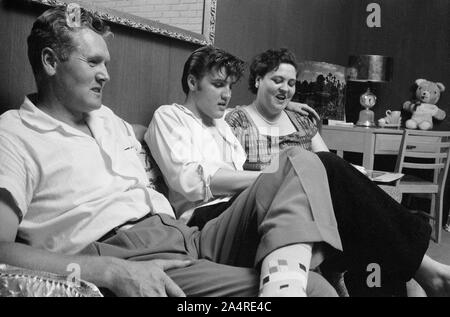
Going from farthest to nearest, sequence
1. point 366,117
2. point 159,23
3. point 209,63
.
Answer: point 366,117, point 159,23, point 209,63

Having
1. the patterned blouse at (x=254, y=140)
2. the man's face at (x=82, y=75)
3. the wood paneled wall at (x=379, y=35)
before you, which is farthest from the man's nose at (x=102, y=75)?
the wood paneled wall at (x=379, y=35)

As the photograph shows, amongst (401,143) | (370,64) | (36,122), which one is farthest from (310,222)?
(370,64)

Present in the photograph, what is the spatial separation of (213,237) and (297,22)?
8.63 feet

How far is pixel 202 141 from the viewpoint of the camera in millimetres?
1722

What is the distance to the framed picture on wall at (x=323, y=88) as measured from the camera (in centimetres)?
335

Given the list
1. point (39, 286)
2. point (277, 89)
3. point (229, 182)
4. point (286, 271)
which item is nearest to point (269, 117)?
point (277, 89)

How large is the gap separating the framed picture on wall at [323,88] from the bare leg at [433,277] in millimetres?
2201

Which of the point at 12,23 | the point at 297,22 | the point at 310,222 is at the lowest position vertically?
the point at 310,222

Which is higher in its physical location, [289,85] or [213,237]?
Result: [289,85]

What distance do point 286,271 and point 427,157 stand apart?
2.51 m

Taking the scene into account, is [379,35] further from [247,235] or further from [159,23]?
[247,235]

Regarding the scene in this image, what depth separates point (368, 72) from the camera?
3.73 meters

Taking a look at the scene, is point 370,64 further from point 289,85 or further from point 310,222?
point 310,222

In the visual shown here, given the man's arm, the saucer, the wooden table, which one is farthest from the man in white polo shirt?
the saucer
